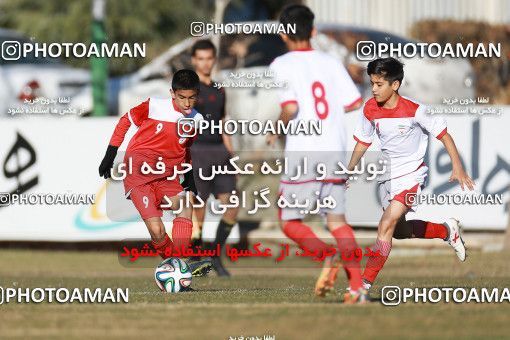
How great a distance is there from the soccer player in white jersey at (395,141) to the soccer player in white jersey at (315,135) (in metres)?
0.28

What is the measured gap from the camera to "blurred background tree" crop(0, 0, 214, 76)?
29.0 metres

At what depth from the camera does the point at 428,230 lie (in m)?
11.3

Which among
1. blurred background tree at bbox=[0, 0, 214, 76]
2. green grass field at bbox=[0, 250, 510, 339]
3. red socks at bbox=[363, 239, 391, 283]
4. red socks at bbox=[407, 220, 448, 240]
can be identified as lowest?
green grass field at bbox=[0, 250, 510, 339]

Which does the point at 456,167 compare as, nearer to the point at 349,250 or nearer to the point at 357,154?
the point at 357,154

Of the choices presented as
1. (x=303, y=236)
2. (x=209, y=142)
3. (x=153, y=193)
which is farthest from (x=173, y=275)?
(x=209, y=142)

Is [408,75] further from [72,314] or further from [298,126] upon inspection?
[72,314]

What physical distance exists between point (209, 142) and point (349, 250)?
4.73 m

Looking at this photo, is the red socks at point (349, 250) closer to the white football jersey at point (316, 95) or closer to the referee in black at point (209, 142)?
the white football jersey at point (316, 95)

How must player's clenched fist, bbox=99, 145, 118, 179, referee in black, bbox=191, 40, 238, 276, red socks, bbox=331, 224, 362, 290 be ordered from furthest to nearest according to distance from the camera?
referee in black, bbox=191, 40, 238, 276, player's clenched fist, bbox=99, 145, 118, 179, red socks, bbox=331, 224, 362, 290

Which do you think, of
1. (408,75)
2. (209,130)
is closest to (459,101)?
(408,75)

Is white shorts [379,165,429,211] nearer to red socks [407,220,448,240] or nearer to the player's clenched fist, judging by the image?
red socks [407,220,448,240]

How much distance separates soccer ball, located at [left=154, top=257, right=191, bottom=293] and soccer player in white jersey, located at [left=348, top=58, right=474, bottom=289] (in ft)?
4.73

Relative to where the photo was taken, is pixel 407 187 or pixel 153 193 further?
pixel 153 193

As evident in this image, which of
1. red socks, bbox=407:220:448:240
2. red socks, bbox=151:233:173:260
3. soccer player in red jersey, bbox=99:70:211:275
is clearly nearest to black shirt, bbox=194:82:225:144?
soccer player in red jersey, bbox=99:70:211:275
